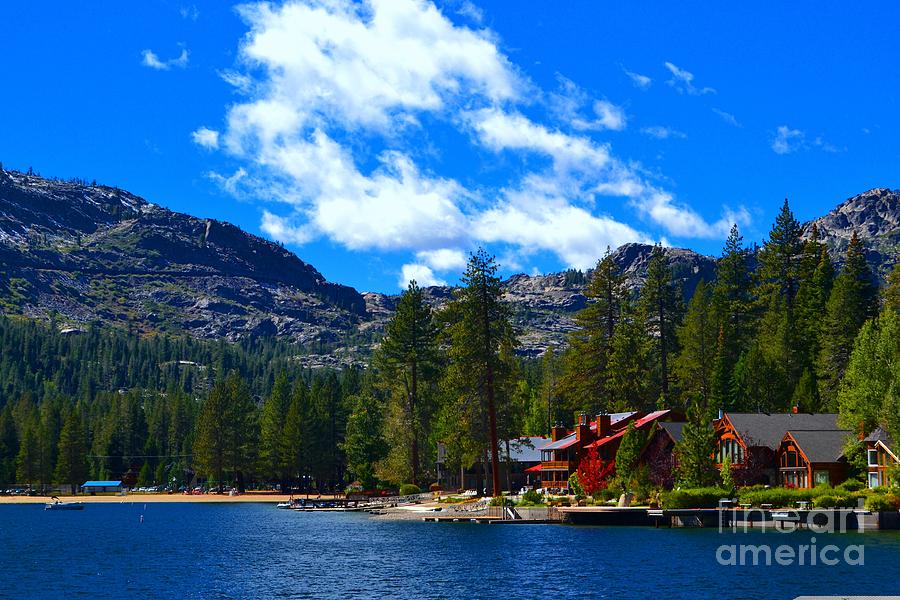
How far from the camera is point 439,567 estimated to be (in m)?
54.2

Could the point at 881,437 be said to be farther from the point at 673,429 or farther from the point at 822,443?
the point at 673,429

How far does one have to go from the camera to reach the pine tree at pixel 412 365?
12088cm

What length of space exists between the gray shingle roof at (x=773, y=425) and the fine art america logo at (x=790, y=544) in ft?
51.4

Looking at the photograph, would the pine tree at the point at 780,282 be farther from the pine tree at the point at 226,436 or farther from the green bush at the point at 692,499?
the pine tree at the point at 226,436

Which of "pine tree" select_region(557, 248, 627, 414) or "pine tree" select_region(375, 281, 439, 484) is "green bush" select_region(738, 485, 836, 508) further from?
"pine tree" select_region(375, 281, 439, 484)

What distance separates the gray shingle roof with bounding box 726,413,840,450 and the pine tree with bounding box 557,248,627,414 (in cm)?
Answer: 2619

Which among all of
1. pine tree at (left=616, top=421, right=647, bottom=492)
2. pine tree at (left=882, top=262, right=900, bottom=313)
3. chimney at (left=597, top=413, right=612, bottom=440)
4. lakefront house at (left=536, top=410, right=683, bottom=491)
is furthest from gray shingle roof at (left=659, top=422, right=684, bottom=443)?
pine tree at (left=882, top=262, right=900, bottom=313)

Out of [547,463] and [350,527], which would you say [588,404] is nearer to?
[547,463]

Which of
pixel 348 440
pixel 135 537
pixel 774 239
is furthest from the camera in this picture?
pixel 348 440

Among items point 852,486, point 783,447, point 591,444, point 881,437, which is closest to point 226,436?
point 591,444

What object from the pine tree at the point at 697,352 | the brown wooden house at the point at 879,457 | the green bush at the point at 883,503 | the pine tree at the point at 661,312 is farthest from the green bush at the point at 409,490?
the green bush at the point at 883,503

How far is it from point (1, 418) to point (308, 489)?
69221 millimetres

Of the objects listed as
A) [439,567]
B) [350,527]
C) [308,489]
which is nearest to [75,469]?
[308,489]

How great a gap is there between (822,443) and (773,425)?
19.6 feet
